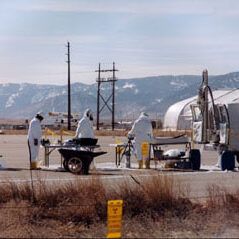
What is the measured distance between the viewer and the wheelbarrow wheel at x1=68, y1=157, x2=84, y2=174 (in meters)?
22.8

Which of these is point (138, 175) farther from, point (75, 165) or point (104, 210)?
point (104, 210)

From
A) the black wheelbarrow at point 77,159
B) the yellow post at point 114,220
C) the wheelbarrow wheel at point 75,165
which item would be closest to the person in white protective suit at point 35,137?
the black wheelbarrow at point 77,159

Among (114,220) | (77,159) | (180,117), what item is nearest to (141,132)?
(77,159)

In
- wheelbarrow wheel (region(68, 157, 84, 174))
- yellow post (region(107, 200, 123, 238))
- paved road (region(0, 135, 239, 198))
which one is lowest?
paved road (region(0, 135, 239, 198))

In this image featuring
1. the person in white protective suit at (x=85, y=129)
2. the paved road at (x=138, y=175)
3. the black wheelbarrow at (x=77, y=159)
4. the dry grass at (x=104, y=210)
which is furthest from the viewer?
the person in white protective suit at (x=85, y=129)

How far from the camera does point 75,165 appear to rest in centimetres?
2319

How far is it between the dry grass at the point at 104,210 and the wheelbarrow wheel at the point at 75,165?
27.4 ft

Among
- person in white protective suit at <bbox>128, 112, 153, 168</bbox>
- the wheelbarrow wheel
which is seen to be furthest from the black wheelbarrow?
person in white protective suit at <bbox>128, 112, 153, 168</bbox>

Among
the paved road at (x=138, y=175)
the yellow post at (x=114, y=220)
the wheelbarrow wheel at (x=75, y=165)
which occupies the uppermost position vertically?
the yellow post at (x=114, y=220)

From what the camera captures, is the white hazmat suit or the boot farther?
the white hazmat suit

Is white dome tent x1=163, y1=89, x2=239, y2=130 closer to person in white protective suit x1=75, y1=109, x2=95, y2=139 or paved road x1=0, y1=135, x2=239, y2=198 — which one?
paved road x1=0, y1=135, x2=239, y2=198

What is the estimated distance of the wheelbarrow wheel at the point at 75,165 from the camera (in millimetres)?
22766

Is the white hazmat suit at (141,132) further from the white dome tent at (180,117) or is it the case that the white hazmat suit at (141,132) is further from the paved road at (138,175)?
the white dome tent at (180,117)

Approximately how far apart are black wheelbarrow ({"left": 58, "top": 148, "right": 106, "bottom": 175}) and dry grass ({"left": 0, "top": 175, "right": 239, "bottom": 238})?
846cm
